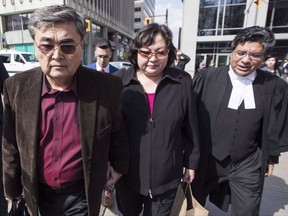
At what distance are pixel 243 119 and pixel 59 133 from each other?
4.99ft

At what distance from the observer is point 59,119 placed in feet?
4.72

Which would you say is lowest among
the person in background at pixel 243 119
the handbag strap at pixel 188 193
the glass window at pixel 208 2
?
the handbag strap at pixel 188 193

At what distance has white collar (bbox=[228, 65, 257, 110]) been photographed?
2.02 metres

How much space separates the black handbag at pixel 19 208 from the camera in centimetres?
164

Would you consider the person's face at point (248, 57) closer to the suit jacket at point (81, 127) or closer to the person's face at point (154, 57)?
the person's face at point (154, 57)

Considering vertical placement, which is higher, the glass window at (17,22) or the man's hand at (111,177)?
the glass window at (17,22)

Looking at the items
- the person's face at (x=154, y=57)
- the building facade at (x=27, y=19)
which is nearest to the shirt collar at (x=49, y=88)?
the person's face at (x=154, y=57)

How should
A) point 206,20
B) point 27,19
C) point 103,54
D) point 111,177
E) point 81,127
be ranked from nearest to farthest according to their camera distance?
point 81,127, point 111,177, point 103,54, point 206,20, point 27,19

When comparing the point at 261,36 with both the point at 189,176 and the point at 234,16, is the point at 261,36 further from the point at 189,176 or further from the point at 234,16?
the point at 234,16

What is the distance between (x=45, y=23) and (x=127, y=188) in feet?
4.61

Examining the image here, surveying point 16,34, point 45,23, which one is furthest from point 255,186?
point 16,34

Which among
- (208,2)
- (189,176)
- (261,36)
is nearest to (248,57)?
(261,36)

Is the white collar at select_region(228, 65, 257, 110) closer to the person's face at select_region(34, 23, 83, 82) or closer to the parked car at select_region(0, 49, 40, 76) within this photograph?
the person's face at select_region(34, 23, 83, 82)

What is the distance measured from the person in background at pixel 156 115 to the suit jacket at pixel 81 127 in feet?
0.65
